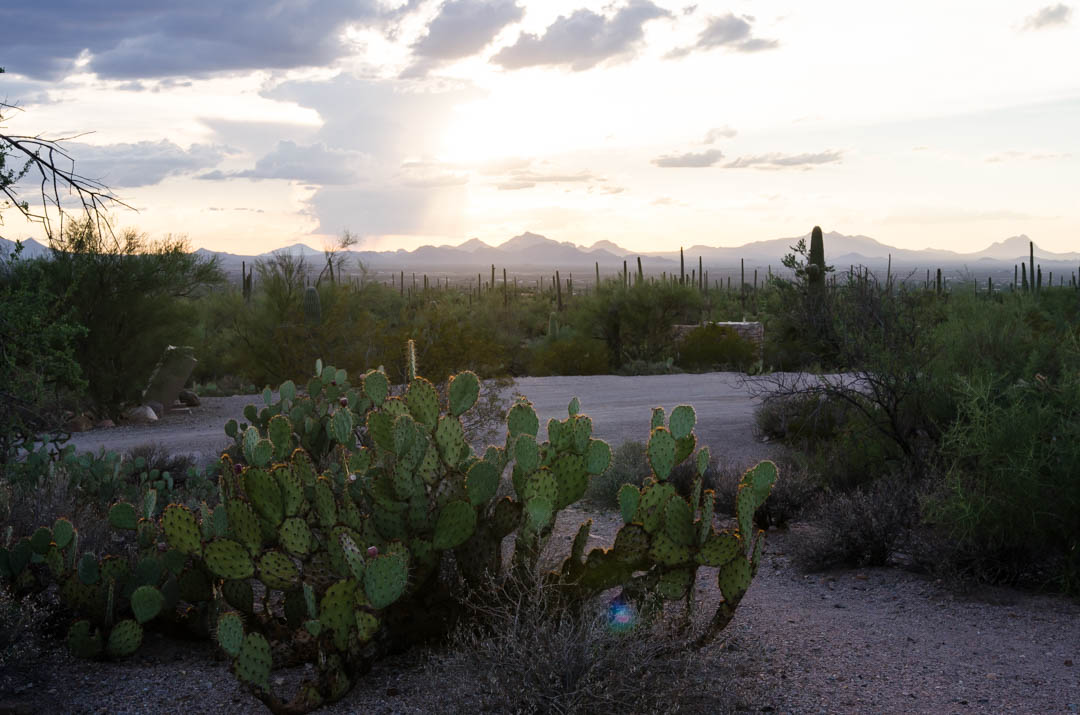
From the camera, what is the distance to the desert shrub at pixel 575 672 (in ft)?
12.6

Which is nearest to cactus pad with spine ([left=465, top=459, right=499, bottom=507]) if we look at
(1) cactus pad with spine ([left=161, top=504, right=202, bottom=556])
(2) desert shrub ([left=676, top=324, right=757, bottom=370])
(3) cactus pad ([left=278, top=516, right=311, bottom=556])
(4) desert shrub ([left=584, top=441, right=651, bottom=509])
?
(3) cactus pad ([left=278, top=516, right=311, bottom=556])

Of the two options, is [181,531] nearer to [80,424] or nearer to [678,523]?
[678,523]

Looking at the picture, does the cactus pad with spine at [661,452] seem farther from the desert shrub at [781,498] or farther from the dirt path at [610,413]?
the dirt path at [610,413]

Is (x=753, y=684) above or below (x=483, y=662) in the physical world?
below

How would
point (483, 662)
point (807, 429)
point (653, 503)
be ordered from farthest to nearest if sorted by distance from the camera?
point (807, 429)
point (653, 503)
point (483, 662)

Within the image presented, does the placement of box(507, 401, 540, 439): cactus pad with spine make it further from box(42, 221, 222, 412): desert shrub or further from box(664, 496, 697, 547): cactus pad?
box(42, 221, 222, 412): desert shrub

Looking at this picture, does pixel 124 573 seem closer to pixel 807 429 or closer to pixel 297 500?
pixel 297 500

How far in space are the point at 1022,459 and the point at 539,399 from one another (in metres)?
11.8

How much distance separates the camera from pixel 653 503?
4883 mm

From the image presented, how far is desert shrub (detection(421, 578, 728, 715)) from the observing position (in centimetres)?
383

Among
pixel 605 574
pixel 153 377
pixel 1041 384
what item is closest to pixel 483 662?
pixel 605 574

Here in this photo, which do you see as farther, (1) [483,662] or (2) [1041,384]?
(2) [1041,384]

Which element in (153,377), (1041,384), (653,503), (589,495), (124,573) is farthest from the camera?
(153,377)

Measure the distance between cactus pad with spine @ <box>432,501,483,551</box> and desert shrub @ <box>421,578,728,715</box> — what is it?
44 cm
